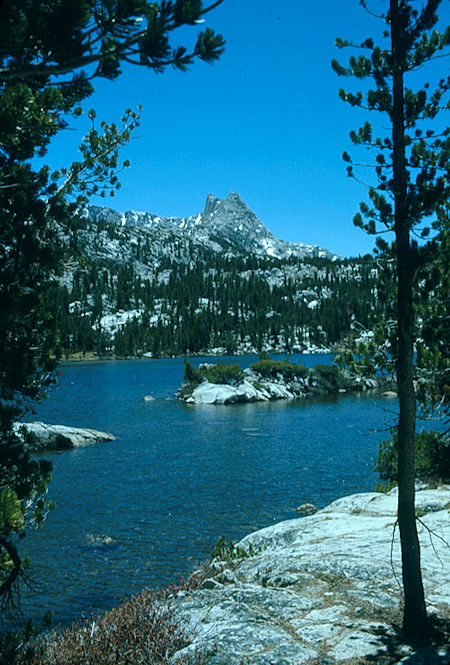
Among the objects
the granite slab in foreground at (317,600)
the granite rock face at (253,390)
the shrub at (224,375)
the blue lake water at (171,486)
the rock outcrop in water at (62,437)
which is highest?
the shrub at (224,375)

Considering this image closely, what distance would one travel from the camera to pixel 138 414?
5881cm

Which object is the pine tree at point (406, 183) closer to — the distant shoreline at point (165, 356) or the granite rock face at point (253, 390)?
the granite rock face at point (253, 390)

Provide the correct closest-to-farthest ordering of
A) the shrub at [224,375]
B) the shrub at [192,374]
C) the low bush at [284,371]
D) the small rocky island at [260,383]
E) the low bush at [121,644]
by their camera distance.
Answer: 1. the low bush at [121,644]
2. the small rocky island at [260,383]
3. the shrub at [224,375]
4. the shrub at [192,374]
5. the low bush at [284,371]

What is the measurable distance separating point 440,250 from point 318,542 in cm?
896

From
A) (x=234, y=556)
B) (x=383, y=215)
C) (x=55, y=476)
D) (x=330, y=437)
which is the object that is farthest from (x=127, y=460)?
(x=383, y=215)


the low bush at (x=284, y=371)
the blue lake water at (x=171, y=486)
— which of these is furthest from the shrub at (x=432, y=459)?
the low bush at (x=284, y=371)

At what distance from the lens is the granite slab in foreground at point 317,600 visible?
7957 millimetres

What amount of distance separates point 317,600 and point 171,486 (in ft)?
68.3

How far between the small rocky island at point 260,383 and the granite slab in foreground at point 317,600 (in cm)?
5367

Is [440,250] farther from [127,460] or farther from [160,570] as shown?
[127,460]

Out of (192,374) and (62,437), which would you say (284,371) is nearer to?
(192,374)

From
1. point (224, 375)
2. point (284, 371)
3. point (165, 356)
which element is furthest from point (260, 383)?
point (165, 356)

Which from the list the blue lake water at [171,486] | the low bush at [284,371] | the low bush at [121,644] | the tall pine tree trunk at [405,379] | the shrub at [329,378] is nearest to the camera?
the low bush at [121,644]

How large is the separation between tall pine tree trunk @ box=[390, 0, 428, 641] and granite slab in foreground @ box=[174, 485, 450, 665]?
43 centimetres
